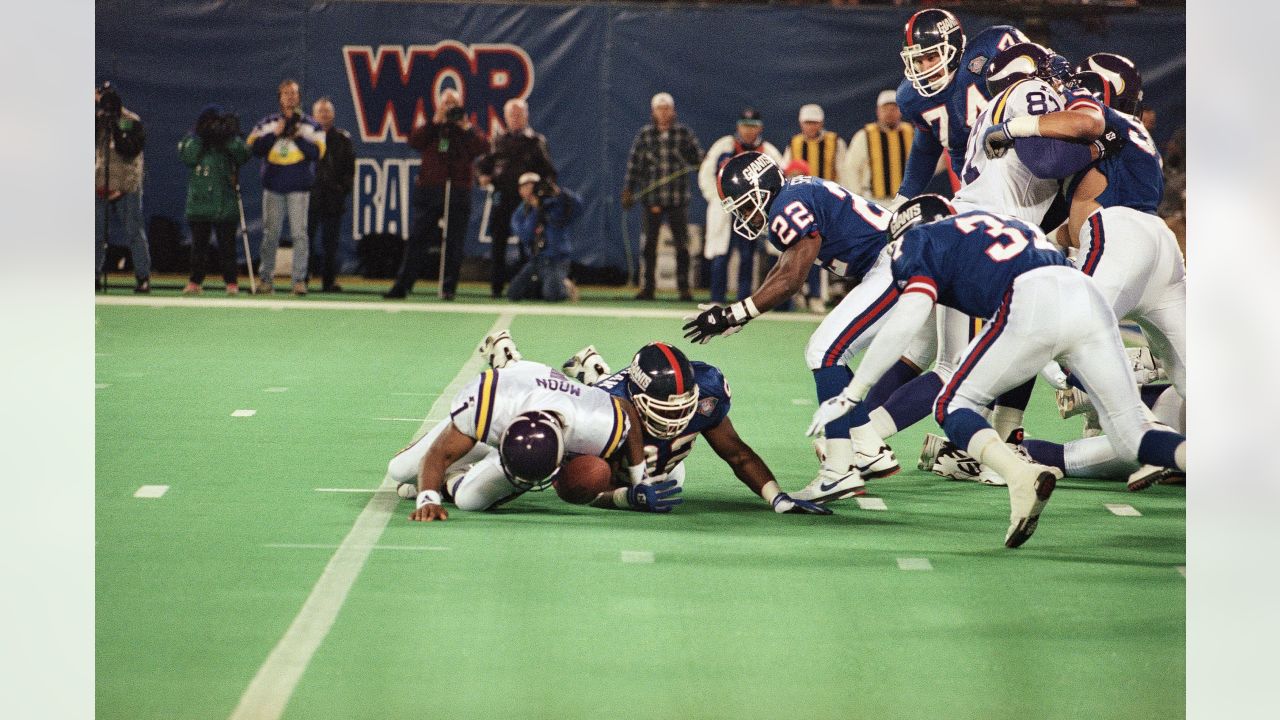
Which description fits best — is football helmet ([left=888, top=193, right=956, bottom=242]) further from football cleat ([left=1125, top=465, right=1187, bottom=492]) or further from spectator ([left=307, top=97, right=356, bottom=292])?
spectator ([left=307, top=97, right=356, bottom=292])

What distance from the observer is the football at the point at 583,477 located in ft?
16.7

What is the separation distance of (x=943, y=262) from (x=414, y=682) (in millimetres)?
2248

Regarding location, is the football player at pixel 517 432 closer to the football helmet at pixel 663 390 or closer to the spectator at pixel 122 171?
the football helmet at pixel 663 390

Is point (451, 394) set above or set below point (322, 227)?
below

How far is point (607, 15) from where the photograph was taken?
14.7 metres

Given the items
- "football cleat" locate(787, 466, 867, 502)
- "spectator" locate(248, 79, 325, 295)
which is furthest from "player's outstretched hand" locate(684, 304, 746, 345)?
"spectator" locate(248, 79, 325, 295)

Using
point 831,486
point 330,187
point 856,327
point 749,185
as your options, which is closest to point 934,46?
point 749,185

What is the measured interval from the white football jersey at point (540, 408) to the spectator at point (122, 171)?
27.3 ft

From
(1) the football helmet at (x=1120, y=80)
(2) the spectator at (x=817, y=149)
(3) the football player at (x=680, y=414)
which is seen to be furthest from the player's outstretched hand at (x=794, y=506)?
(2) the spectator at (x=817, y=149)

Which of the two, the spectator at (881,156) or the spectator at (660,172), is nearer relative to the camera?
the spectator at (881,156)

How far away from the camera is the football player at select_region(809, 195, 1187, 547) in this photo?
486 cm

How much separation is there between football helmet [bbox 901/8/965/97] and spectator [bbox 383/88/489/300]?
22.7ft
